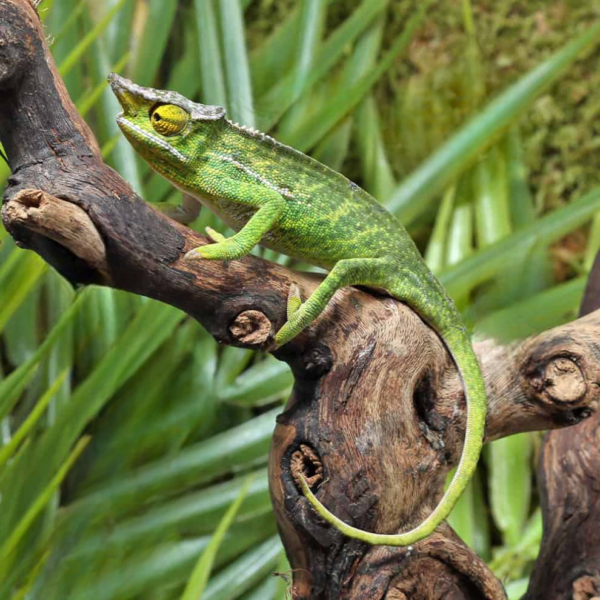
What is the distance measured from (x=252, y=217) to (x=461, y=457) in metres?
0.56

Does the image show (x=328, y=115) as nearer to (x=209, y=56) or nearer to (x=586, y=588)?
(x=209, y=56)

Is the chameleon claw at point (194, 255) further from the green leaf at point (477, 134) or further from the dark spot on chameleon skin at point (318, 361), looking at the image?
the green leaf at point (477, 134)

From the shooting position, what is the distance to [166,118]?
112 centimetres

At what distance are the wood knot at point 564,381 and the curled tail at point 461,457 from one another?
0.13 meters

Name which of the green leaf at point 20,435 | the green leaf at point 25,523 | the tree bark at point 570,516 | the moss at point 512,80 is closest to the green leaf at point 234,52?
the moss at point 512,80

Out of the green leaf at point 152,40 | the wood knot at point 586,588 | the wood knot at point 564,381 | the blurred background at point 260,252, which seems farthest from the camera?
the green leaf at point 152,40

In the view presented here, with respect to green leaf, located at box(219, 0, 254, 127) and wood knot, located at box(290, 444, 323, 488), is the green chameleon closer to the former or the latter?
wood knot, located at box(290, 444, 323, 488)

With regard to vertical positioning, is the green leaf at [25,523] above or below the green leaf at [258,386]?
above

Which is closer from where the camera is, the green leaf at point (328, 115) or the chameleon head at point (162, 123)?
the chameleon head at point (162, 123)

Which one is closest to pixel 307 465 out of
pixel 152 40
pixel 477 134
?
pixel 152 40

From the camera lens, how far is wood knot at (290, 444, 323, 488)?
1.14 metres

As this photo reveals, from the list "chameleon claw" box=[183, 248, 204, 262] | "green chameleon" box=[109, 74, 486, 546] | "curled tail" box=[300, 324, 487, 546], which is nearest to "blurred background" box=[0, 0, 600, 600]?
"curled tail" box=[300, 324, 487, 546]

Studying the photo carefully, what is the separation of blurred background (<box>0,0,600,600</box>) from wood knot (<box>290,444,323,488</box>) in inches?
13.6

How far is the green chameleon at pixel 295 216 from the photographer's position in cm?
112
